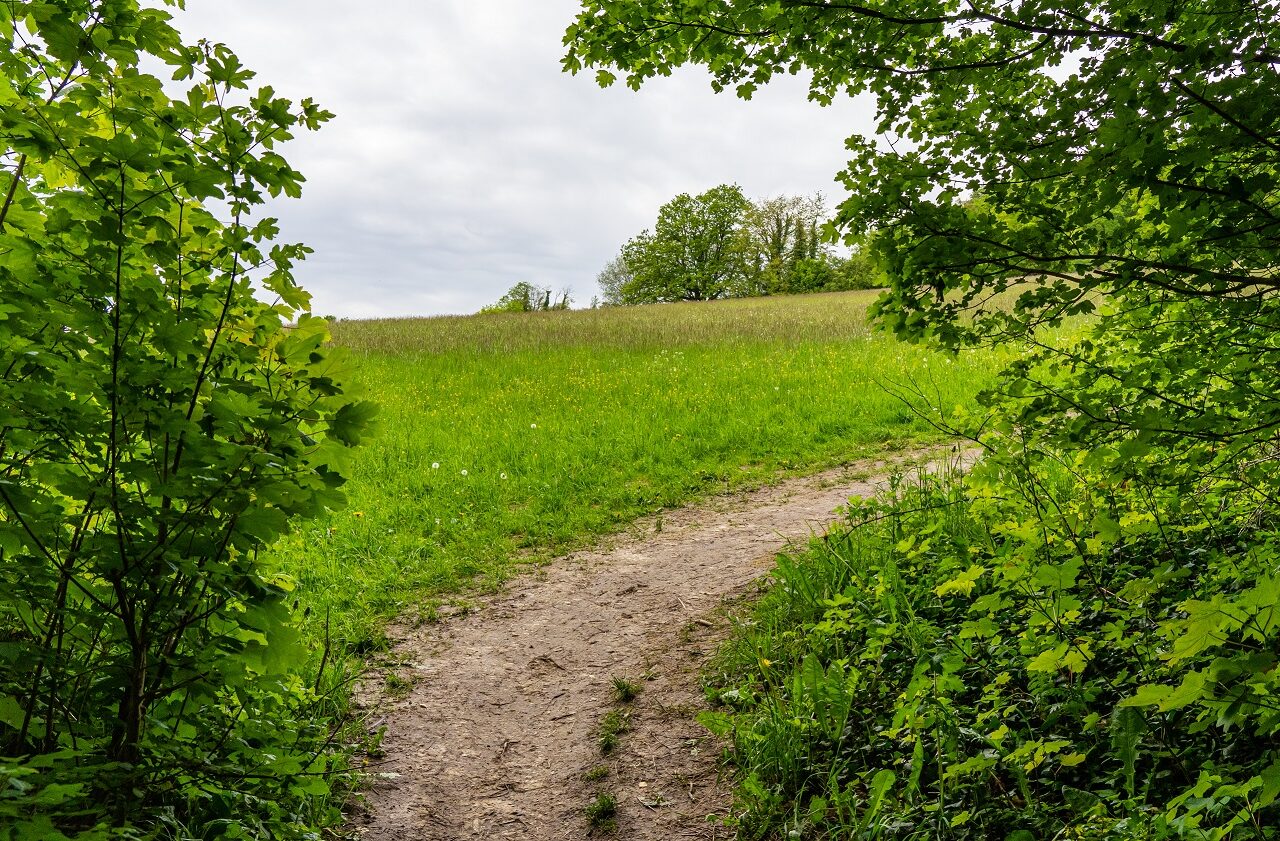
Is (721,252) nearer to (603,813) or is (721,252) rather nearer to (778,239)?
(778,239)

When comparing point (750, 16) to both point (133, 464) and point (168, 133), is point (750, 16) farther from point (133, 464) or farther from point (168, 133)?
point (133, 464)

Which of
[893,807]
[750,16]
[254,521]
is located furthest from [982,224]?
[254,521]

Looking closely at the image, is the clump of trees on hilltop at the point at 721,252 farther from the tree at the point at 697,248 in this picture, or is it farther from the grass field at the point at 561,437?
the grass field at the point at 561,437

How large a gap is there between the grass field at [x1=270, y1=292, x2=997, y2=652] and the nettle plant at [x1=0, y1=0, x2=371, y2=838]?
5.43 ft

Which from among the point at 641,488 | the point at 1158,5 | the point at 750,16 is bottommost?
the point at 641,488

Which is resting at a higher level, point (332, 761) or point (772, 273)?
point (772, 273)

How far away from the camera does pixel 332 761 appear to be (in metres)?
3.47

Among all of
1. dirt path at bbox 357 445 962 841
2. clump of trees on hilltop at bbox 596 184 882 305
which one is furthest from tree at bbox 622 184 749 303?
dirt path at bbox 357 445 962 841

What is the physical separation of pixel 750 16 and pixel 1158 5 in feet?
5.65

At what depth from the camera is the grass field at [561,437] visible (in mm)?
6625

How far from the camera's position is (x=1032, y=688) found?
325 centimetres

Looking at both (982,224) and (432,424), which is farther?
(432,424)

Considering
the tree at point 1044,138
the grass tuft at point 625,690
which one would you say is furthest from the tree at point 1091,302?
the grass tuft at point 625,690

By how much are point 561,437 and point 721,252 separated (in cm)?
4147
